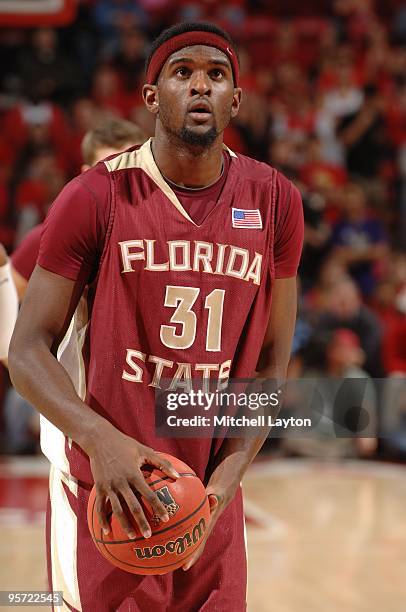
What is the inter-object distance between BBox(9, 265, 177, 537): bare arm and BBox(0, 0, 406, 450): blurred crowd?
610 cm

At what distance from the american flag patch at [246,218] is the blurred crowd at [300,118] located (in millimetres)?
5836

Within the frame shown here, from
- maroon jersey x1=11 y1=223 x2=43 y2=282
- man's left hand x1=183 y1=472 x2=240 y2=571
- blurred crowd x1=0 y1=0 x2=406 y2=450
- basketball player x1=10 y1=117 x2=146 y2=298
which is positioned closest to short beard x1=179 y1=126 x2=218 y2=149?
man's left hand x1=183 y1=472 x2=240 y2=571

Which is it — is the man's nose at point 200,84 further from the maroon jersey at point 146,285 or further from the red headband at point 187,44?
the maroon jersey at point 146,285

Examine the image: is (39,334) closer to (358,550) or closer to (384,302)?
(358,550)

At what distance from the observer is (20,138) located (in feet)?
33.5

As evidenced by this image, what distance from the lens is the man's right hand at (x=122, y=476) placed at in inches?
84.0

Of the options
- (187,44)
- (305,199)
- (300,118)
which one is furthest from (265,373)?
(300,118)

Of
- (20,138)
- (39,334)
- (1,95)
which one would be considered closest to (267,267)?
(39,334)

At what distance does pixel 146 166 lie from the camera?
2516 millimetres

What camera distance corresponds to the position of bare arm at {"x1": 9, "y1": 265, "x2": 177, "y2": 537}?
7.04 ft

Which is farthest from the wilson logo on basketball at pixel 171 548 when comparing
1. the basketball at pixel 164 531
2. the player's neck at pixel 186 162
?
the player's neck at pixel 186 162

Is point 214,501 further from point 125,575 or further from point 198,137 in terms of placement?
point 198,137

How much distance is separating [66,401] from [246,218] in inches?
25.8

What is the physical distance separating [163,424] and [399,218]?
351 inches
